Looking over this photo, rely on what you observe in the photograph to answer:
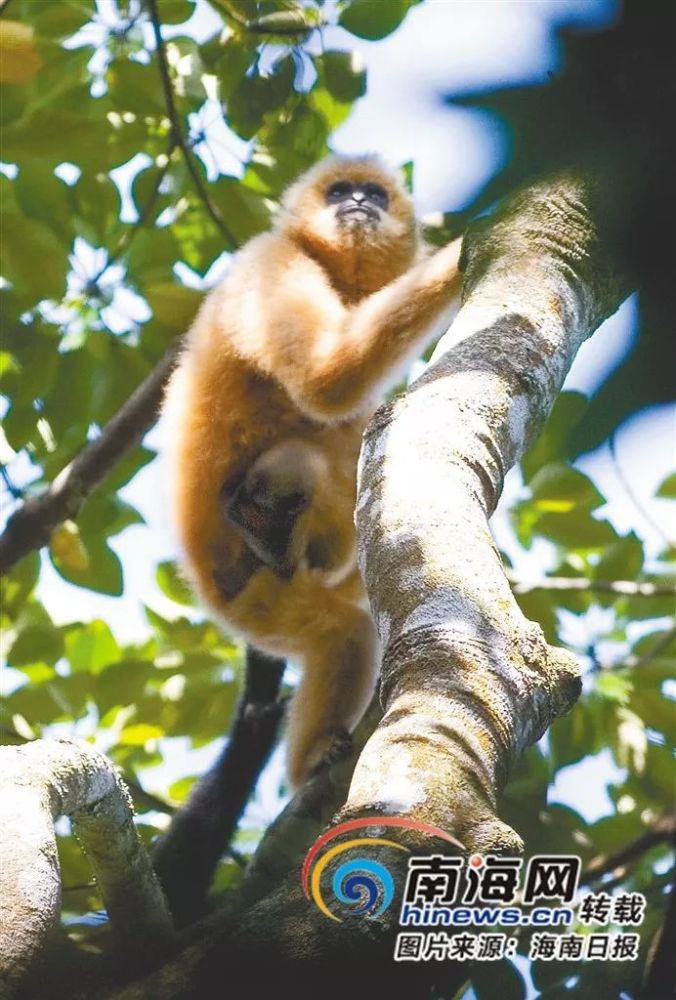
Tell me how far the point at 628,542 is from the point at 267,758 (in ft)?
5.80

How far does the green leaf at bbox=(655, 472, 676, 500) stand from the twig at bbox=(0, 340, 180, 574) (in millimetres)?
2230

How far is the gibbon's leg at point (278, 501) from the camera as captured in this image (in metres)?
4.58

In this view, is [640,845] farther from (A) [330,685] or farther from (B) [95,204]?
(B) [95,204]

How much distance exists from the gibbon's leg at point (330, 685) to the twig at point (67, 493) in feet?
3.52

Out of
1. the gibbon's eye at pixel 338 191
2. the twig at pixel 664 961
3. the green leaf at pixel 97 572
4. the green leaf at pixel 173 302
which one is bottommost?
the twig at pixel 664 961

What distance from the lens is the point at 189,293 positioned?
15.7 ft

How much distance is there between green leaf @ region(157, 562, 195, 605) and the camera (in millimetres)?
5652

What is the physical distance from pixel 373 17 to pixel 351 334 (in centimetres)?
105

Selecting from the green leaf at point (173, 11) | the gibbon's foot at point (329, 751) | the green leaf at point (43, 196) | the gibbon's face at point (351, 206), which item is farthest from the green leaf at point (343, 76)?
the gibbon's foot at point (329, 751)

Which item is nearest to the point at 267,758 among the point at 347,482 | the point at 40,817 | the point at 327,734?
the point at 327,734

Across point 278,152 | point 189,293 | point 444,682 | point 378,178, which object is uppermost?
point 378,178

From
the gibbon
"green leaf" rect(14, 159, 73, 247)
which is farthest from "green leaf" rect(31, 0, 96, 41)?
the gibbon

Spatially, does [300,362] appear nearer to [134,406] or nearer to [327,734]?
[134,406]

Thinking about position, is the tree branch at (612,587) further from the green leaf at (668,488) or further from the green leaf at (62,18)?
the green leaf at (62,18)
